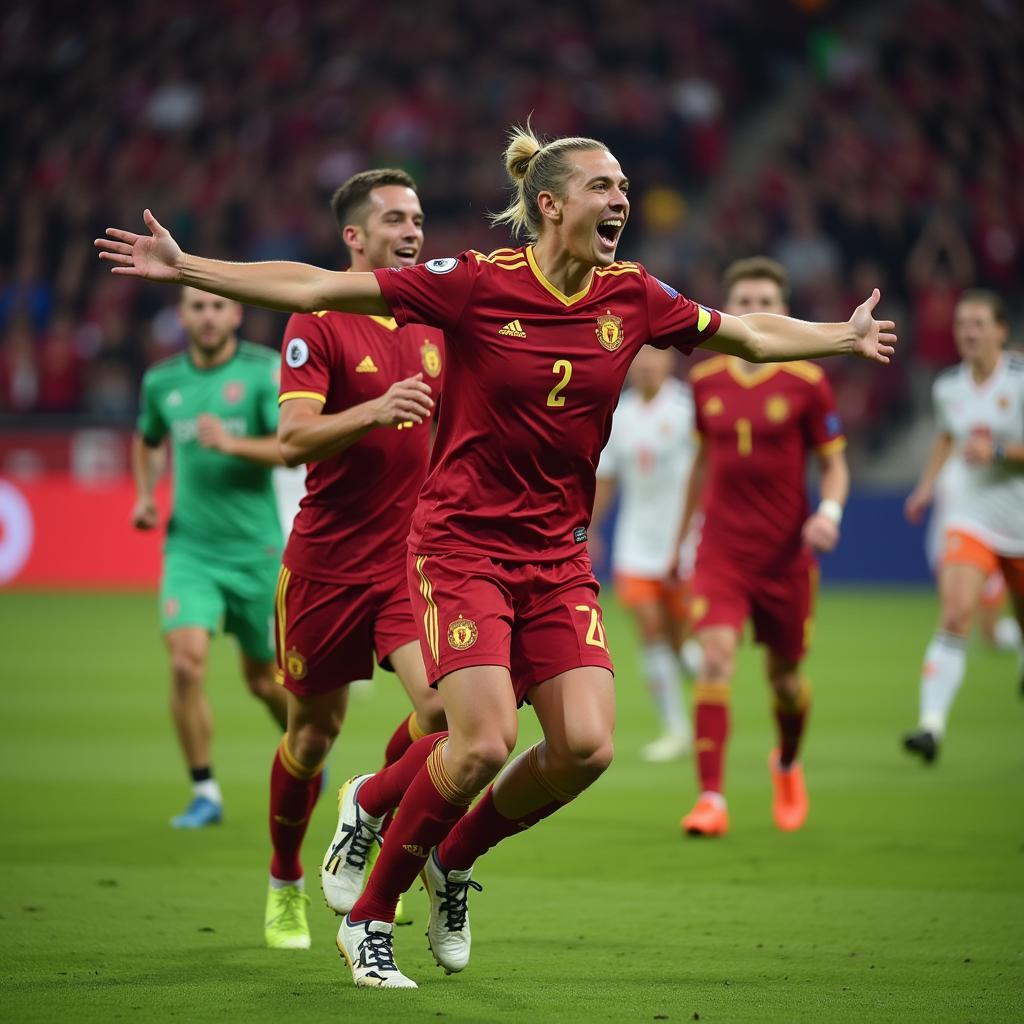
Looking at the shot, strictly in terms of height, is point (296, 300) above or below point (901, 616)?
above

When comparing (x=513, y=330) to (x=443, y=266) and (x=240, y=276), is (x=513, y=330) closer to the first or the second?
(x=443, y=266)

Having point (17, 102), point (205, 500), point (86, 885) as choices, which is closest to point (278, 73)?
point (17, 102)

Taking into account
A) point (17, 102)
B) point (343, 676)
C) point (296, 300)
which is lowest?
point (343, 676)

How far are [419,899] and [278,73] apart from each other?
2306cm

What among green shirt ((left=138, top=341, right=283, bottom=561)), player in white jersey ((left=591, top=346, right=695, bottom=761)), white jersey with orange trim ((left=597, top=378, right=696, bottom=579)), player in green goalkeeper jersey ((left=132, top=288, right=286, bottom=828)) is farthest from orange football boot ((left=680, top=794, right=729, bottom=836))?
white jersey with orange trim ((left=597, top=378, right=696, bottom=579))

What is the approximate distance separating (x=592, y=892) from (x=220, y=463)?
310 cm

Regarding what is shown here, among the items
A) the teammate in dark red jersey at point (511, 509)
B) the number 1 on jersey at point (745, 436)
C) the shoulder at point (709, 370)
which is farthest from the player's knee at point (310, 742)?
the shoulder at point (709, 370)

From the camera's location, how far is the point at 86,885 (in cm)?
692

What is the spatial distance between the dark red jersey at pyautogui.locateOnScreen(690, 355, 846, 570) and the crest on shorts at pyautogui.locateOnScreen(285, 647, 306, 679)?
3.15 metres

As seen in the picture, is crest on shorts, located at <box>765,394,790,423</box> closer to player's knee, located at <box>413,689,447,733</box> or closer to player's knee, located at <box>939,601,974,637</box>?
player's knee, located at <box>939,601,974,637</box>

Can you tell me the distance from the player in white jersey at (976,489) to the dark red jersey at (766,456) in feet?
5.46

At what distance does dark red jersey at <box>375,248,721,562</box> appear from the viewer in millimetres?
5227

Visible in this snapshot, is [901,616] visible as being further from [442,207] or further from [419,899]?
[419,899]

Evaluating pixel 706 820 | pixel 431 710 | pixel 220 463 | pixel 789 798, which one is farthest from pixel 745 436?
pixel 431 710
